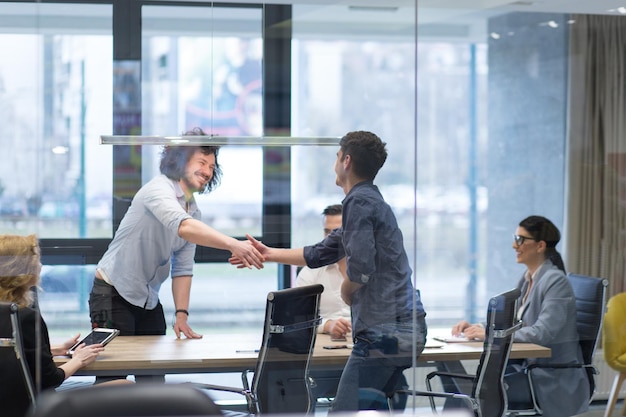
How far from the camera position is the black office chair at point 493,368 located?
14.3ft

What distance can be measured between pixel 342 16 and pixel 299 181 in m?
0.84

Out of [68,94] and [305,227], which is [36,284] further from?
[305,227]

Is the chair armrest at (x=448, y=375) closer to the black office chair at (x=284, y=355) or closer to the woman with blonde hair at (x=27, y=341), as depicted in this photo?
the black office chair at (x=284, y=355)

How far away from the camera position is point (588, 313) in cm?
483

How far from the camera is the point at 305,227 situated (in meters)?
4.43

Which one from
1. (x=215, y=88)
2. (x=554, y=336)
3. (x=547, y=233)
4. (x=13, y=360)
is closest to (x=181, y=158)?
(x=215, y=88)

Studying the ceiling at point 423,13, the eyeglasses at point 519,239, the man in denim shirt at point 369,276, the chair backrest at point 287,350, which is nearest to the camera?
the chair backrest at point 287,350

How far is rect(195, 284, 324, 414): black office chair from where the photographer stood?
390cm

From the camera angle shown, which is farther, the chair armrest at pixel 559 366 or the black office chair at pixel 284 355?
the chair armrest at pixel 559 366

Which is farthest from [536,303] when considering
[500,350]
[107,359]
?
[107,359]

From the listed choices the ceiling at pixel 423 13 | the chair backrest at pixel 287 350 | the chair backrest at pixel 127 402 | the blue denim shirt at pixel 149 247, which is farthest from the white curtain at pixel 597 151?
the chair backrest at pixel 127 402

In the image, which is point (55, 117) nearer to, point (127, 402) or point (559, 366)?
point (127, 402)

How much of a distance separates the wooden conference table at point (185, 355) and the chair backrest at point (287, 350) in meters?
0.12

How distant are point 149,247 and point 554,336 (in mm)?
2073
